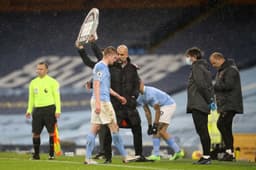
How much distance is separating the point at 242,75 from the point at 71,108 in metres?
5.60

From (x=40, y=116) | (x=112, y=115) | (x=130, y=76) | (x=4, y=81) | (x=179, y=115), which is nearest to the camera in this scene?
(x=112, y=115)

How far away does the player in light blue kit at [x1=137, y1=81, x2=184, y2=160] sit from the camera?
50.1 ft

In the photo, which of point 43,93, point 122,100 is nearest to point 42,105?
point 43,93

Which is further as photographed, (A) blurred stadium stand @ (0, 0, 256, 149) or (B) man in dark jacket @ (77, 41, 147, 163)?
(A) blurred stadium stand @ (0, 0, 256, 149)

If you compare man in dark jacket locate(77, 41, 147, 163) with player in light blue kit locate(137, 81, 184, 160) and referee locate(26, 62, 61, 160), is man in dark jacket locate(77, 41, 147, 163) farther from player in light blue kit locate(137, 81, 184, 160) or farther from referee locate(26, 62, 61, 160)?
referee locate(26, 62, 61, 160)

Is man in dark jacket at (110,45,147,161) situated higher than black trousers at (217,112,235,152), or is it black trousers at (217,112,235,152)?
man in dark jacket at (110,45,147,161)

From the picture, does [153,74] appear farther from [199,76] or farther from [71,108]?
[199,76]

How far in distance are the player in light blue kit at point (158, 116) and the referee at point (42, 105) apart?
1702mm

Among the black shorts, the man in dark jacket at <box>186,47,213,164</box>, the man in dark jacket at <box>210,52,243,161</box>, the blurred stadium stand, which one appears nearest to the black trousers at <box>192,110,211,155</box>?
the man in dark jacket at <box>186,47,213,164</box>

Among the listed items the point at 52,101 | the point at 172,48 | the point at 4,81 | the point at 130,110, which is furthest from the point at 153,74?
the point at 130,110

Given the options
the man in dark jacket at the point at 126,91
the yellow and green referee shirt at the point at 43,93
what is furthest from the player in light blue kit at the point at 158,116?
the yellow and green referee shirt at the point at 43,93

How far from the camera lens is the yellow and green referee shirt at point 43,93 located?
1532 centimetres

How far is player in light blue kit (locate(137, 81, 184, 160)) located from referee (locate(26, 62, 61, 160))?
170 cm

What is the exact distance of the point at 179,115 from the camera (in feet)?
80.0
